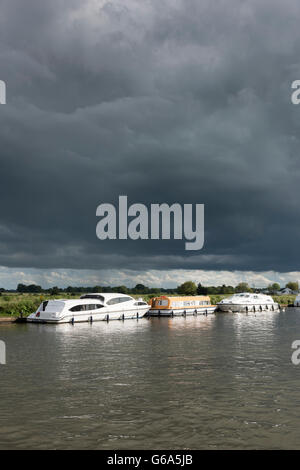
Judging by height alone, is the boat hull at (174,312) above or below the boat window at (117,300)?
below

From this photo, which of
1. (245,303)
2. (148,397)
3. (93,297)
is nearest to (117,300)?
(93,297)

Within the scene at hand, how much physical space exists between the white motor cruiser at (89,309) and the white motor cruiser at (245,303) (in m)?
30.6

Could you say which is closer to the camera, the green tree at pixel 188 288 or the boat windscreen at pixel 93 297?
the boat windscreen at pixel 93 297

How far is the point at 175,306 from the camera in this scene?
273 feet

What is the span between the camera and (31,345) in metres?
37.3

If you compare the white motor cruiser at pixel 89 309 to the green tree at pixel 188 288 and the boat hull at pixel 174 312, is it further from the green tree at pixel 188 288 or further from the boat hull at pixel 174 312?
the green tree at pixel 188 288

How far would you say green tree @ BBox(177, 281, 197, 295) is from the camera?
573ft

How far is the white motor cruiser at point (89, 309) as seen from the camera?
58375 millimetres

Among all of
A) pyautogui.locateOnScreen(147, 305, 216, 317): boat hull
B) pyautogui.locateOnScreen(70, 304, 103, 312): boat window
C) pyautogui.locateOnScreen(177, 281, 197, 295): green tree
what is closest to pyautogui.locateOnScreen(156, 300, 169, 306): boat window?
pyautogui.locateOnScreen(147, 305, 216, 317): boat hull

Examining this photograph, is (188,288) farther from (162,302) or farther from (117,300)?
(117,300)

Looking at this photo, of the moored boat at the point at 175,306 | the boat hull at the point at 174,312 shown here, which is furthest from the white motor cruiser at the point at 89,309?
the moored boat at the point at 175,306

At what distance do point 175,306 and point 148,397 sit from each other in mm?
63334

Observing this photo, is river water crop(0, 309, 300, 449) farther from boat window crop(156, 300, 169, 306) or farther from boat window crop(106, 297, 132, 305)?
boat window crop(156, 300, 169, 306)

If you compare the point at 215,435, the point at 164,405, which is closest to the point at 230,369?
A: the point at 164,405
